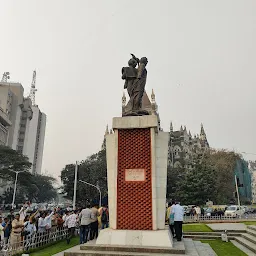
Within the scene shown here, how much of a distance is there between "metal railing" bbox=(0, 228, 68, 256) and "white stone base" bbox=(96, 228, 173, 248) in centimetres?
277

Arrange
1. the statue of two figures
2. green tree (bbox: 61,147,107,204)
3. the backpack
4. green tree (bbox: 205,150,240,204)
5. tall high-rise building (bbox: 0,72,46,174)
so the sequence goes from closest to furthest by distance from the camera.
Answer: the statue of two figures → the backpack → green tree (bbox: 61,147,107,204) → green tree (bbox: 205,150,240,204) → tall high-rise building (bbox: 0,72,46,174)

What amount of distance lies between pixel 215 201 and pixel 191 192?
248 inches

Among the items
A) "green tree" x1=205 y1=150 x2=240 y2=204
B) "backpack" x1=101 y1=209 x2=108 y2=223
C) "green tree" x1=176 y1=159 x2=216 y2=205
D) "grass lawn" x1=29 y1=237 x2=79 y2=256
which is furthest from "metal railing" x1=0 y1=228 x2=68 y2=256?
"green tree" x1=205 y1=150 x2=240 y2=204

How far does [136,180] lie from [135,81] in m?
3.39

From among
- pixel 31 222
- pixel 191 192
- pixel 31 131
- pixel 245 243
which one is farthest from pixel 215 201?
pixel 31 131

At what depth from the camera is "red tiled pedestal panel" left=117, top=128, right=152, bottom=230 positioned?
25.5 ft

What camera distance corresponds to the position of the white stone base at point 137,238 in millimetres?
7047

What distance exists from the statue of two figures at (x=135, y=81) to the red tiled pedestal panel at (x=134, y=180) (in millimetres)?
957

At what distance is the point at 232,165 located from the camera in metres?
42.1

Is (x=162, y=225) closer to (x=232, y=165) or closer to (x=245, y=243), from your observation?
(x=245, y=243)

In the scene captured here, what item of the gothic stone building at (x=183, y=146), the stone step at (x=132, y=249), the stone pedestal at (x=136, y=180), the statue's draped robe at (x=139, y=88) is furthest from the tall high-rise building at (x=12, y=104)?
the stone step at (x=132, y=249)

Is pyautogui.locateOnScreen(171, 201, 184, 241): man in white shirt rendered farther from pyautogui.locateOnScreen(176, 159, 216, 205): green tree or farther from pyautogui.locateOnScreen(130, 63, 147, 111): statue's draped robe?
pyautogui.locateOnScreen(176, 159, 216, 205): green tree

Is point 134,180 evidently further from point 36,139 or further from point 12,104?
point 36,139

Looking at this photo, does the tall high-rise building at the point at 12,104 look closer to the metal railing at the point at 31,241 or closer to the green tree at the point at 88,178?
the green tree at the point at 88,178
